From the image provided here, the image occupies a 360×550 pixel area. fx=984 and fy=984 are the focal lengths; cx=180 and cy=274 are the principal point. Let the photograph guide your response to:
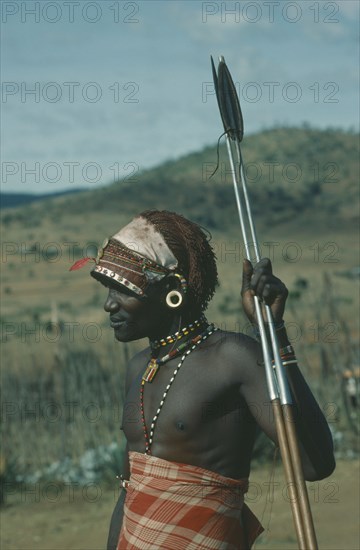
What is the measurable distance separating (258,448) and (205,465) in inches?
268

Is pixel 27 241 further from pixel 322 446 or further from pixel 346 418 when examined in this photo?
pixel 322 446

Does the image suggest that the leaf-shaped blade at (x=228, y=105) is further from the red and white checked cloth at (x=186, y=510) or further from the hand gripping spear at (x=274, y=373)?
the red and white checked cloth at (x=186, y=510)

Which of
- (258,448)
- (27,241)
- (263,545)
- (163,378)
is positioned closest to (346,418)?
(258,448)

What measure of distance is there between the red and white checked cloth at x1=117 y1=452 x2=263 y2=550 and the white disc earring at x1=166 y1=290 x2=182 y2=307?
1.65 feet

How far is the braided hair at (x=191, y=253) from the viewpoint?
3.27m

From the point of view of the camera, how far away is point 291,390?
9.61 ft

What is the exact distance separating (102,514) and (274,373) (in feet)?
20.3

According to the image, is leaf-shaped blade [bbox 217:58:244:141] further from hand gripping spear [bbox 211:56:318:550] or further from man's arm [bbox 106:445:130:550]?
man's arm [bbox 106:445:130:550]

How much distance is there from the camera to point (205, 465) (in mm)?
3098

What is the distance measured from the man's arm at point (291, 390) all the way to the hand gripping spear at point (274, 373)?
0.15ft

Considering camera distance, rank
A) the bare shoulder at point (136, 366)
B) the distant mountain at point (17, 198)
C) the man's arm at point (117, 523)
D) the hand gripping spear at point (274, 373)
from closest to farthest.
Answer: the hand gripping spear at point (274, 373), the man's arm at point (117, 523), the bare shoulder at point (136, 366), the distant mountain at point (17, 198)

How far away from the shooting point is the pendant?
3316 millimetres

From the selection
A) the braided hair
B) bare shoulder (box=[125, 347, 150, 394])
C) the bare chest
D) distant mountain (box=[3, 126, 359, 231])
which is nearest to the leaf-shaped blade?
the braided hair

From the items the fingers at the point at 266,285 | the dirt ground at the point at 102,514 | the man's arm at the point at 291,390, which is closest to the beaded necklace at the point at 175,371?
the man's arm at the point at 291,390
